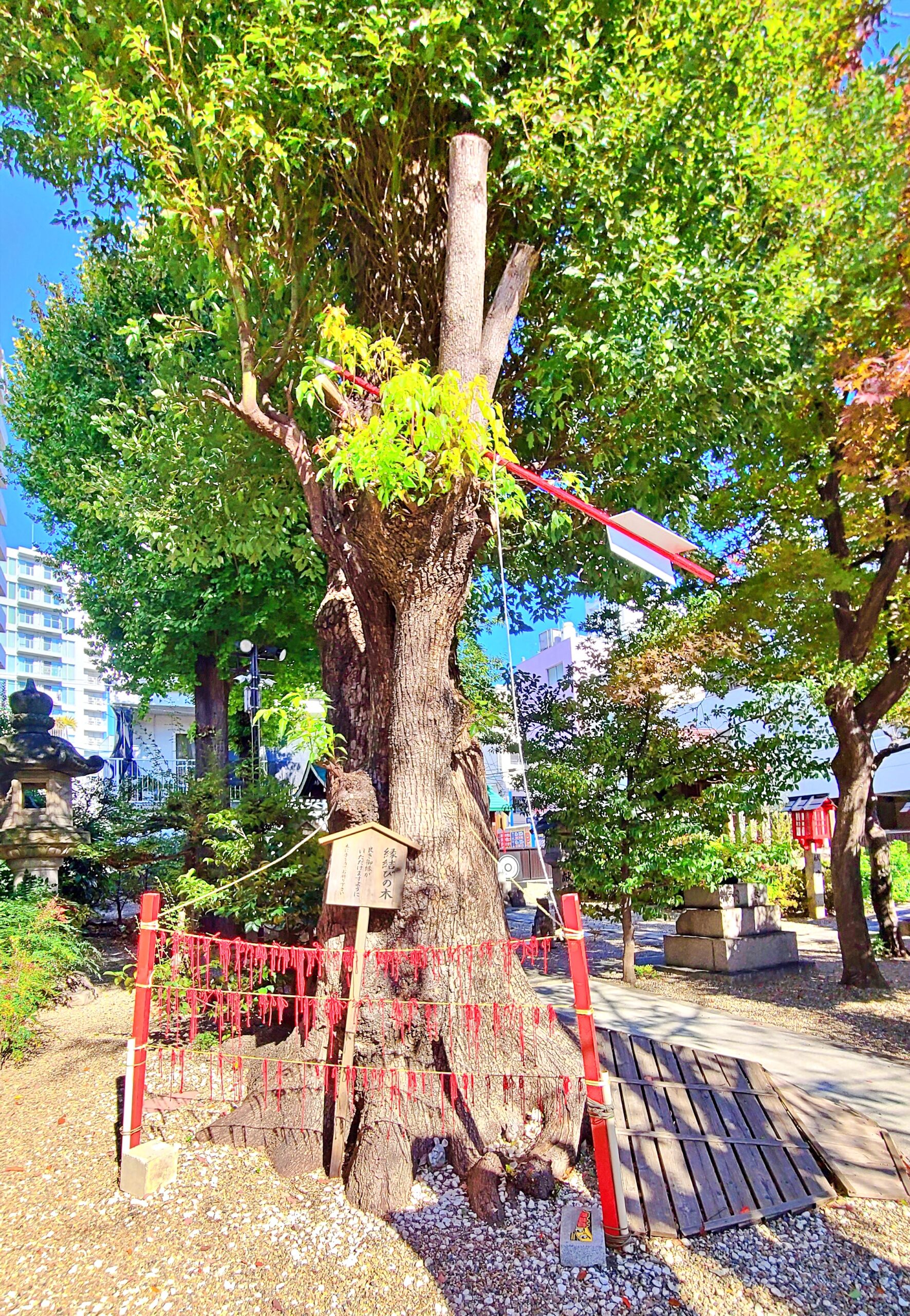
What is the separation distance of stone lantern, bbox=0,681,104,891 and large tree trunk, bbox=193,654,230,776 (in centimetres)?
409

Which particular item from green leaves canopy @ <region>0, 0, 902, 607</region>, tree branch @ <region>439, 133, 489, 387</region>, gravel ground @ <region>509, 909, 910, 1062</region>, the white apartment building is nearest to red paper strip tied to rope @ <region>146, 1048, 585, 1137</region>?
gravel ground @ <region>509, 909, 910, 1062</region>

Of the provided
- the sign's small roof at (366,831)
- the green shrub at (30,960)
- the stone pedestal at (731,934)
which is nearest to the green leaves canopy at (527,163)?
the sign's small roof at (366,831)

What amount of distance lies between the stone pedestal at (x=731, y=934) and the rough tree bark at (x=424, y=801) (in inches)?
207

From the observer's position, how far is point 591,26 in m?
5.30

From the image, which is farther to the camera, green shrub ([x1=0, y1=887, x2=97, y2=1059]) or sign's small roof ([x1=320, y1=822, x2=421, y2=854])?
green shrub ([x1=0, y1=887, x2=97, y2=1059])

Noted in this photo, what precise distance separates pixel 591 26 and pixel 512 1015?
21.1ft

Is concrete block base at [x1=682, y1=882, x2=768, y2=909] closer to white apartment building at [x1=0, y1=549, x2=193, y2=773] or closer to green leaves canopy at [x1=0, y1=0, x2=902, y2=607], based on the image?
green leaves canopy at [x1=0, y1=0, x2=902, y2=607]

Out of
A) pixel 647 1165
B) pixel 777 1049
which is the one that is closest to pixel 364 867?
pixel 647 1165

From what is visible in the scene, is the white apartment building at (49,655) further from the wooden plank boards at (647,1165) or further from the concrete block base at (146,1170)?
the wooden plank boards at (647,1165)

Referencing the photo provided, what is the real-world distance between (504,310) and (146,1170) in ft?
17.4

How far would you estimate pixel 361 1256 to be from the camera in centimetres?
341

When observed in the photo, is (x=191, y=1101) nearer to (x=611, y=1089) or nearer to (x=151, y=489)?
(x=611, y=1089)

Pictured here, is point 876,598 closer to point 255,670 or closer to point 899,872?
point 255,670

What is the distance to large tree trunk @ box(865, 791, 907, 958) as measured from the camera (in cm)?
965
